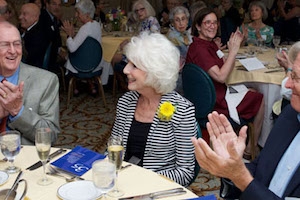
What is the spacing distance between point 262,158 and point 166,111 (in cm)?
54

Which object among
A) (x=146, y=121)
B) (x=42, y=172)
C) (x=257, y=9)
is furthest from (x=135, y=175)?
(x=257, y=9)

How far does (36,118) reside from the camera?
2324 mm

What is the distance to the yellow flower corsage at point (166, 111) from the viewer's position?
2.14 metres

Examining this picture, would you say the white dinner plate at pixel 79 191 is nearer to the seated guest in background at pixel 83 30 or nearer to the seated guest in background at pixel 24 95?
the seated guest in background at pixel 24 95

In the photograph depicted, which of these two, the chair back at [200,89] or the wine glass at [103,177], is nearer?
the wine glass at [103,177]

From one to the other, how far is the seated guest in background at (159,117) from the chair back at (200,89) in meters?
0.99

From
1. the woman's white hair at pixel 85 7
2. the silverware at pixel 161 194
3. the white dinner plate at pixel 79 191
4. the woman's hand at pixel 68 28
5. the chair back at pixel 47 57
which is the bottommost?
the chair back at pixel 47 57

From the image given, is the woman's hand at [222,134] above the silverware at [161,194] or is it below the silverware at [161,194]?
above

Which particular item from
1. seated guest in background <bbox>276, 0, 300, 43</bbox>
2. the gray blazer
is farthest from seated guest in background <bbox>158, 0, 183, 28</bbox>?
the gray blazer

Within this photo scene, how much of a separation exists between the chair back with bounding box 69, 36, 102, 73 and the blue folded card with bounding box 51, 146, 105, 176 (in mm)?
3281

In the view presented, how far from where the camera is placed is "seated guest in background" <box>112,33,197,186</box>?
2.14 metres

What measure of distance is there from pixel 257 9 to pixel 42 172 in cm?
437

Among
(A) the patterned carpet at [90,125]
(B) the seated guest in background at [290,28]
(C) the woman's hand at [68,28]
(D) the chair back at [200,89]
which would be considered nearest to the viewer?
(D) the chair back at [200,89]

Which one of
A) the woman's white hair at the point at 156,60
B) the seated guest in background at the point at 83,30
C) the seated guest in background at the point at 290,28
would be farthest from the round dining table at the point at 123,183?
the seated guest in background at the point at 290,28
